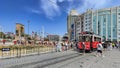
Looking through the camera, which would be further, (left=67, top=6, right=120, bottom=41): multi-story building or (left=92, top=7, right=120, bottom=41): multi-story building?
(left=67, top=6, right=120, bottom=41): multi-story building

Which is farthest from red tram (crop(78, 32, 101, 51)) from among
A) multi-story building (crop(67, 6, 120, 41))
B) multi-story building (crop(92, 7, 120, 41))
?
multi-story building (crop(92, 7, 120, 41))

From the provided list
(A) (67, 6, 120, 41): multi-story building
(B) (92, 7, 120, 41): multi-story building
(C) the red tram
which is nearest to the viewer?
(C) the red tram

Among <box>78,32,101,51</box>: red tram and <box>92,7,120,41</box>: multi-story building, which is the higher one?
<box>92,7,120,41</box>: multi-story building

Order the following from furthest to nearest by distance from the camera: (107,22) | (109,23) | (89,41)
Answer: (107,22) < (109,23) < (89,41)

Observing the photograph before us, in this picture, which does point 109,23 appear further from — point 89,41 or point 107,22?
point 89,41

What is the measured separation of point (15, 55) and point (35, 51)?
715cm

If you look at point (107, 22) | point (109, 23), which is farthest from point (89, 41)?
point (107, 22)

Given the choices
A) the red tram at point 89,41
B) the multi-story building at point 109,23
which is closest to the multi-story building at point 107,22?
the multi-story building at point 109,23

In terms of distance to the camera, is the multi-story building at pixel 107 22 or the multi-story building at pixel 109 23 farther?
the multi-story building at pixel 107 22

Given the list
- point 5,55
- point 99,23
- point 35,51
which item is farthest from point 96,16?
point 5,55

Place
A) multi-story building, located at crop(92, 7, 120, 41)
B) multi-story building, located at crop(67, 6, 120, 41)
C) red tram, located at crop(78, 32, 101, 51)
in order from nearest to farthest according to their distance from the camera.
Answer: red tram, located at crop(78, 32, 101, 51), multi-story building, located at crop(92, 7, 120, 41), multi-story building, located at crop(67, 6, 120, 41)

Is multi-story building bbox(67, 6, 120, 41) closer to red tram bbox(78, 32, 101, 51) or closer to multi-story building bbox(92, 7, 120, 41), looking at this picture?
multi-story building bbox(92, 7, 120, 41)

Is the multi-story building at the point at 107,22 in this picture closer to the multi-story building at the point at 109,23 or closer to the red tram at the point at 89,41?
the multi-story building at the point at 109,23

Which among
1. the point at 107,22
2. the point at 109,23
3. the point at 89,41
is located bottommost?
the point at 89,41
